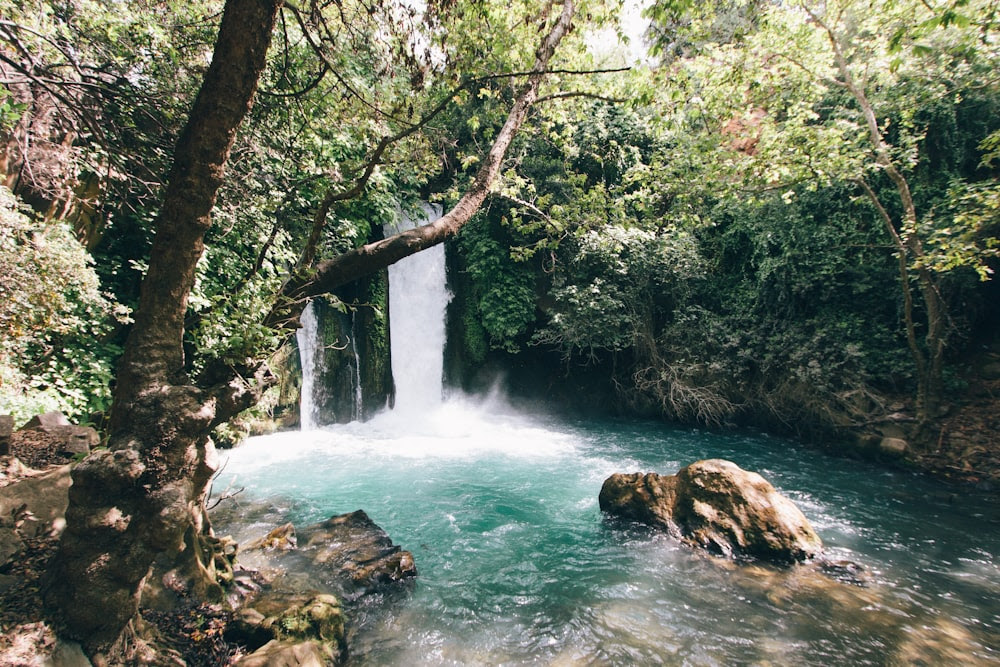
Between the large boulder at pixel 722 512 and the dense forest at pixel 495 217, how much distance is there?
3.51 meters

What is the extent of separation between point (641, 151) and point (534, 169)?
3.43 meters

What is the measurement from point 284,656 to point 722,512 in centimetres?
513

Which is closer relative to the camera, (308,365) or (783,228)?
(783,228)

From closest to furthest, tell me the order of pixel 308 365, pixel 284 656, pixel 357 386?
pixel 284 656
pixel 308 365
pixel 357 386

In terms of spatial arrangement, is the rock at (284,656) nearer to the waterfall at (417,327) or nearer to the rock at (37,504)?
the rock at (37,504)

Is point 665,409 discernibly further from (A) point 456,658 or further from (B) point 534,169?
(A) point 456,658

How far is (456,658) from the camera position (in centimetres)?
386

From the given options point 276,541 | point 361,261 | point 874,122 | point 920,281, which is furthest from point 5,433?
point 920,281

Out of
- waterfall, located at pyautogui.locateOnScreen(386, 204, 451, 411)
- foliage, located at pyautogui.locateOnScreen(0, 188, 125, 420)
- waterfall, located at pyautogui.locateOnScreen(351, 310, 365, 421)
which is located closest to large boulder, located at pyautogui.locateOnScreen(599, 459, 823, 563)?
foliage, located at pyautogui.locateOnScreen(0, 188, 125, 420)

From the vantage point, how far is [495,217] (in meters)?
14.3

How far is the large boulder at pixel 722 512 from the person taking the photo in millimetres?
5465

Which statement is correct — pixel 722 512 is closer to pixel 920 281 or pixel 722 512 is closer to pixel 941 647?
pixel 941 647

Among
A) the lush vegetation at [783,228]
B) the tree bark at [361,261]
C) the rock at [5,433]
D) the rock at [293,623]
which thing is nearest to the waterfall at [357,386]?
the lush vegetation at [783,228]

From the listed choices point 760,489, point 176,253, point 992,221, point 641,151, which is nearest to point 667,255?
point 641,151
